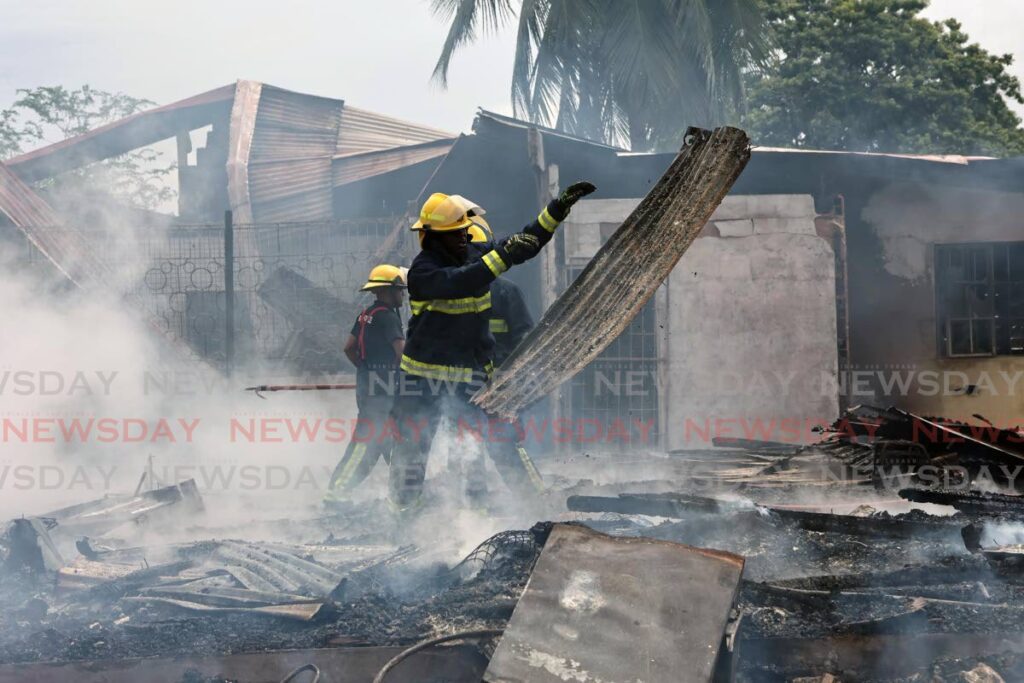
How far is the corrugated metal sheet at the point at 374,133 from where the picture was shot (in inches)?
778

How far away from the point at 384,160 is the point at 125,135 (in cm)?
548

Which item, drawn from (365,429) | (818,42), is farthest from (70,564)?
(818,42)

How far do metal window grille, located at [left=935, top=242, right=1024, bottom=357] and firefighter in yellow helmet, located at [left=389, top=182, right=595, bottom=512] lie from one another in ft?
27.2

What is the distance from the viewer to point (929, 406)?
39.9 feet

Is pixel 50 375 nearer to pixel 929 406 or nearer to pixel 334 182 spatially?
pixel 334 182

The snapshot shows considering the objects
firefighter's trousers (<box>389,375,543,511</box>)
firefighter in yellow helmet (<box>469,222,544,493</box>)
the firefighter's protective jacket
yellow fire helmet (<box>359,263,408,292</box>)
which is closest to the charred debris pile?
firefighter's trousers (<box>389,375,543,511</box>)

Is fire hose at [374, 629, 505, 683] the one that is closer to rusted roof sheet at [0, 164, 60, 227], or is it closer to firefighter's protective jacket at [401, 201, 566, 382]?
firefighter's protective jacket at [401, 201, 566, 382]

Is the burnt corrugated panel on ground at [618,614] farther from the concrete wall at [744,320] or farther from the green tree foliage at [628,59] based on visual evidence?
the green tree foliage at [628,59]

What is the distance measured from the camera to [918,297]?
40.3ft

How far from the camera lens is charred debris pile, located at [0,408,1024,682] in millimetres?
3691

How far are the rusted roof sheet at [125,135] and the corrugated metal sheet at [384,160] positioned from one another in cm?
320

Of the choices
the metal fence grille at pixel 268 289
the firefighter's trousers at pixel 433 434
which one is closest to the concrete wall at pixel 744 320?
the metal fence grille at pixel 268 289

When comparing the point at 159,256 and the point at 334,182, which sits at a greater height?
the point at 334,182

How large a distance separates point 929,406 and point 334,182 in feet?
36.6
